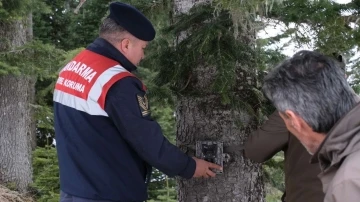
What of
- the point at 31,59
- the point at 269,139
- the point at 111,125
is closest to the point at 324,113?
the point at 269,139

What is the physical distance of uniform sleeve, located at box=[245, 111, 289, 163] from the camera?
2842 millimetres

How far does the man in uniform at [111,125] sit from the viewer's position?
290 centimetres

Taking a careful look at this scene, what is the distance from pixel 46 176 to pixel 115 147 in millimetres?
8059

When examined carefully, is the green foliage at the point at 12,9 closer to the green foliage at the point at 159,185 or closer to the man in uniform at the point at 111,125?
the green foliage at the point at 159,185

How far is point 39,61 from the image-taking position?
7840 millimetres

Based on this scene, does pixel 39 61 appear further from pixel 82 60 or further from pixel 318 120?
pixel 318 120

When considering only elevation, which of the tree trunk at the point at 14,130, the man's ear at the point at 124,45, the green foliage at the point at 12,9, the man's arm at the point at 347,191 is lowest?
the tree trunk at the point at 14,130

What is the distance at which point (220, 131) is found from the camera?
3543mm

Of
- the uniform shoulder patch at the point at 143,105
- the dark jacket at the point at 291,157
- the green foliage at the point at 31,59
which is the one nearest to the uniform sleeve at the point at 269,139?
the dark jacket at the point at 291,157

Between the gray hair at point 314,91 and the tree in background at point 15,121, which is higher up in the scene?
the gray hair at point 314,91

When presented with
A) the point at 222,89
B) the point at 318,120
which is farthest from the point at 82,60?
the point at 318,120

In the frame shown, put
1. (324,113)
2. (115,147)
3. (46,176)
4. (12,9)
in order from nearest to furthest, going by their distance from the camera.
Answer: (324,113) < (115,147) < (12,9) < (46,176)

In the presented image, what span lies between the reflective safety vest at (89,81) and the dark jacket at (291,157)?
76cm

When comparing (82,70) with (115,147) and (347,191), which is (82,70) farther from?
(347,191)
